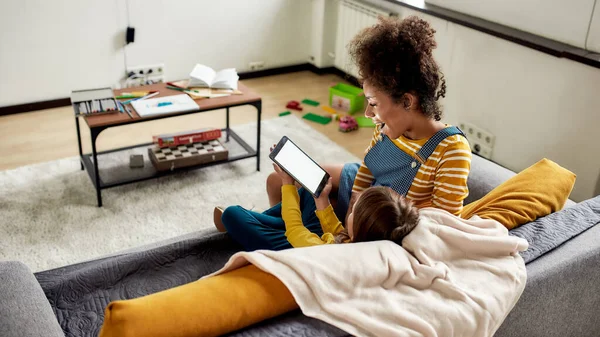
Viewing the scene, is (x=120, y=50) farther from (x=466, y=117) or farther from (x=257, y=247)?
(x=257, y=247)

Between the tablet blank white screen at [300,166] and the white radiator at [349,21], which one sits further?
the white radiator at [349,21]

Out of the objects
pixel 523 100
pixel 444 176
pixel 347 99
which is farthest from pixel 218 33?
pixel 444 176

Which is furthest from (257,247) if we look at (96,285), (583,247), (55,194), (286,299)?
(55,194)

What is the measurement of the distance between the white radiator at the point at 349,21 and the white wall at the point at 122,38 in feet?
1.04

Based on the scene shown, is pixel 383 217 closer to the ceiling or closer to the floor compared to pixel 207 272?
closer to the ceiling

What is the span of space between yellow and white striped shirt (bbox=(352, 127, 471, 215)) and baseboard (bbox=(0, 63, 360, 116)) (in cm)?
221

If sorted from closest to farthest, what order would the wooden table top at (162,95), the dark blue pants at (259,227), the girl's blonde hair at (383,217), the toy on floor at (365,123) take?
the girl's blonde hair at (383,217), the dark blue pants at (259,227), the wooden table top at (162,95), the toy on floor at (365,123)

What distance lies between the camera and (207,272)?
178 cm

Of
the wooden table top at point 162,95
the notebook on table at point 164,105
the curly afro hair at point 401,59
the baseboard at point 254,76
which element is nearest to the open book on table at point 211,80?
the wooden table top at point 162,95

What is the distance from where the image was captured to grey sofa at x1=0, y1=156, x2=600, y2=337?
1.20 m

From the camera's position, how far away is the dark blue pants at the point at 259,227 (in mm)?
1795

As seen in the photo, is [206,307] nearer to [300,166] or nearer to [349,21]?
[300,166]

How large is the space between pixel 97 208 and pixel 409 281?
1.95m

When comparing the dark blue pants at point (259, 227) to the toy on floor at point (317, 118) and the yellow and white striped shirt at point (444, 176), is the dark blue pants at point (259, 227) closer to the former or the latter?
the yellow and white striped shirt at point (444, 176)
